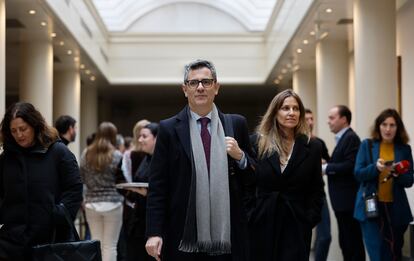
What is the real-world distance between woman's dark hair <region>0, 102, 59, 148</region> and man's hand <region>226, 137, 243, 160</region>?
5.33 ft

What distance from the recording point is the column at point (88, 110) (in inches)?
1035

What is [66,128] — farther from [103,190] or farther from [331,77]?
[331,77]

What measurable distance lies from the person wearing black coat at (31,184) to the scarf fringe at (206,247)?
48.5 inches

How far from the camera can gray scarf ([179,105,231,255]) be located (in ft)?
13.8

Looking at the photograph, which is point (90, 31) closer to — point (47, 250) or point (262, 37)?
point (262, 37)

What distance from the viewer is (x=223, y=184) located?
4.23m

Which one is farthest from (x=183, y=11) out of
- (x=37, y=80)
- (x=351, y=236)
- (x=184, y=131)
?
(x=184, y=131)

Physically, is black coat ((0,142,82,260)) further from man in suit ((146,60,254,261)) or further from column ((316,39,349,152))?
column ((316,39,349,152))

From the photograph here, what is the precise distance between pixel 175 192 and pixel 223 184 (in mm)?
289

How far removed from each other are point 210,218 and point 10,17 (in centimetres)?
1166

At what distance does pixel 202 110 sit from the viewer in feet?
14.4

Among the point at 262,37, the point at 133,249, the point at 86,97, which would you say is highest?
the point at 262,37

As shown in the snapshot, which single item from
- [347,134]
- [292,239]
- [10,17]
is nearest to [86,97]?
[10,17]

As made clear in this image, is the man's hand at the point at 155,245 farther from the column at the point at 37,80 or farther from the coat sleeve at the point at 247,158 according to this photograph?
the column at the point at 37,80
